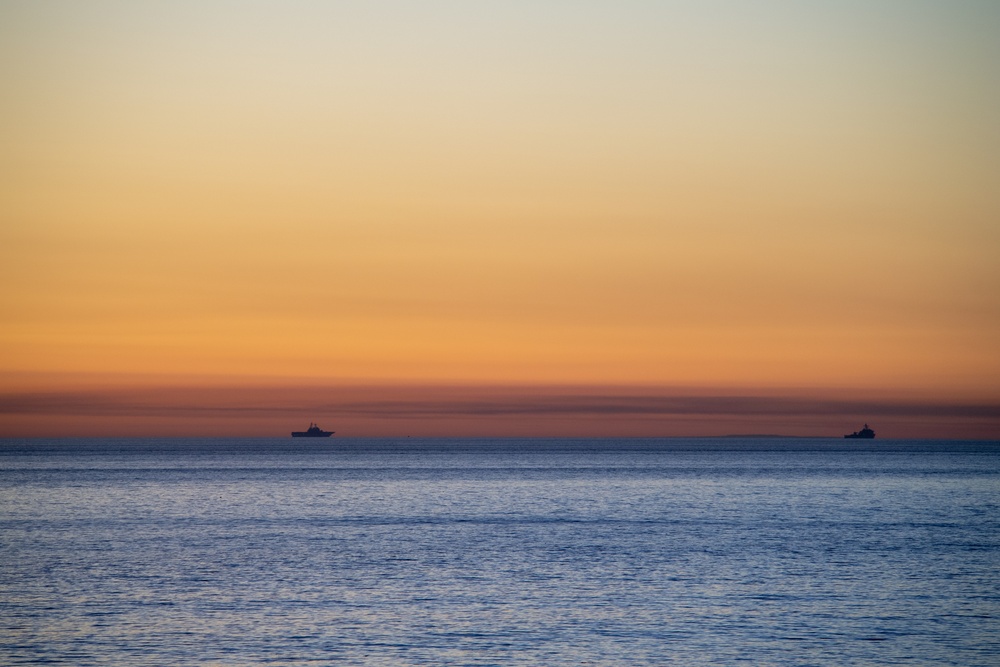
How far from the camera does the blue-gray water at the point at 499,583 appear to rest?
116 feet

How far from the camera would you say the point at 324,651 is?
34.8 meters

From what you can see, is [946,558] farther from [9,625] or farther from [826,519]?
[9,625]

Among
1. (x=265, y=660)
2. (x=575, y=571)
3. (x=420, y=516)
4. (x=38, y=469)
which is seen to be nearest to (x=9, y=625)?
(x=265, y=660)

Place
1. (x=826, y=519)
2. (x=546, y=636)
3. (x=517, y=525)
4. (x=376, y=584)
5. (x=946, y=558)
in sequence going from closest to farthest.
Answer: (x=546, y=636) → (x=376, y=584) → (x=946, y=558) → (x=517, y=525) → (x=826, y=519)

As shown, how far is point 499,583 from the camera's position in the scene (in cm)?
4816

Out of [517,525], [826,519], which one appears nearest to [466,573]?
[517,525]

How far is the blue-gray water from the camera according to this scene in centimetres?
3550

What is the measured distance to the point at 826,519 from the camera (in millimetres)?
83375

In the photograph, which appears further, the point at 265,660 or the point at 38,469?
the point at 38,469

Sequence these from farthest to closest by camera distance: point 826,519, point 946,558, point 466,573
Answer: point 826,519, point 946,558, point 466,573

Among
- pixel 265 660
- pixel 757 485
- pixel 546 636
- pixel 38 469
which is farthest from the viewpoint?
pixel 38 469

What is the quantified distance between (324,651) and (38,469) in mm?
165757

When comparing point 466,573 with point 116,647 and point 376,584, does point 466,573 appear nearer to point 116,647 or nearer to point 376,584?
point 376,584

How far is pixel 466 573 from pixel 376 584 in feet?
16.9
